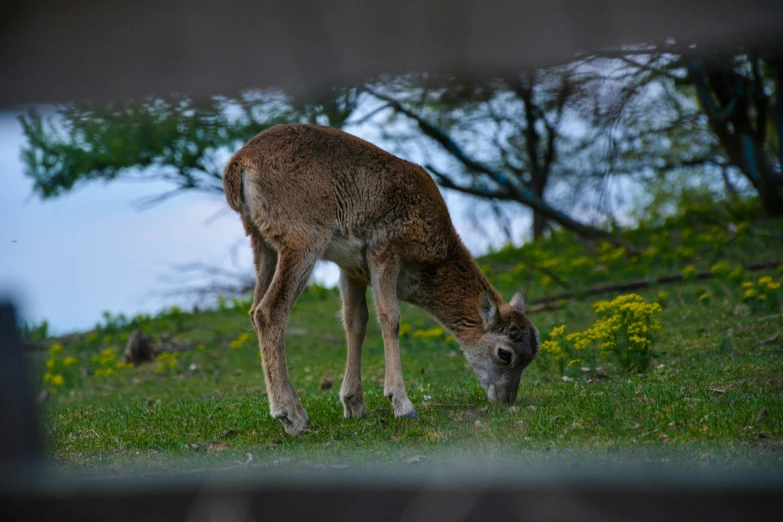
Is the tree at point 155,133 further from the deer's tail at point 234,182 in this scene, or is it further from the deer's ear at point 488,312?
the deer's ear at point 488,312

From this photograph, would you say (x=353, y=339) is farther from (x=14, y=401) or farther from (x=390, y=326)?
(x=14, y=401)

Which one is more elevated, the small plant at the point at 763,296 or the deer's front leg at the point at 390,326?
the deer's front leg at the point at 390,326

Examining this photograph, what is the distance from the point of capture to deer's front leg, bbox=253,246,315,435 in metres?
Result: 5.41

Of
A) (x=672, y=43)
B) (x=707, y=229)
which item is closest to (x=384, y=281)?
(x=672, y=43)

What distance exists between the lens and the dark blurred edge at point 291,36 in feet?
5.23

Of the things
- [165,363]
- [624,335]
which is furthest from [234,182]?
[165,363]

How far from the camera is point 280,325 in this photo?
18.1ft

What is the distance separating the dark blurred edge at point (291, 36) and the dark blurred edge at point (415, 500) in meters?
0.91

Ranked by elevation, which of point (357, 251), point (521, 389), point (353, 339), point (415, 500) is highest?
point (357, 251)

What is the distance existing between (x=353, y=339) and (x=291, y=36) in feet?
16.1

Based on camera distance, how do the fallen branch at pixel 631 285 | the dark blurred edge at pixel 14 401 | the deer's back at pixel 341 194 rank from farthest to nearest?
1. the fallen branch at pixel 631 285
2. the deer's back at pixel 341 194
3. the dark blurred edge at pixel 14 401

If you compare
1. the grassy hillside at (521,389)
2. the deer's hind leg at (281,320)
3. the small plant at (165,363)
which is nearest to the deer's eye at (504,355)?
the grassy hillside at (521,389)

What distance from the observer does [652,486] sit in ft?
5.58

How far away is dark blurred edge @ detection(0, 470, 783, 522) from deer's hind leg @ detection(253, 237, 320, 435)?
138 inches
